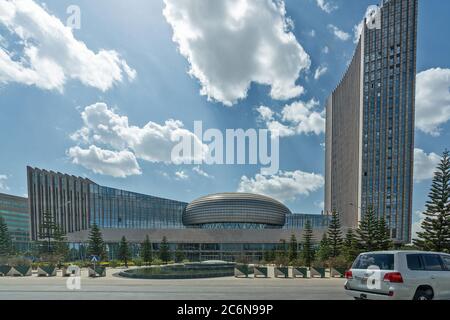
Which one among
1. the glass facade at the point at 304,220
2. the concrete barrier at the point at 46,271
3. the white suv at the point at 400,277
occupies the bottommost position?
the glass facade at the point at 304,220

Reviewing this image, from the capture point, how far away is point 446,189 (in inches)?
1177

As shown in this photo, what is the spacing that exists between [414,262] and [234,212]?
83813 millimetres

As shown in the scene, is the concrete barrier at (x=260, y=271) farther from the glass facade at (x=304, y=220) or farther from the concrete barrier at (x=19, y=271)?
the glass facade at (x=304, y=220)

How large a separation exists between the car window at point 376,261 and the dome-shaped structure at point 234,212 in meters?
83.0

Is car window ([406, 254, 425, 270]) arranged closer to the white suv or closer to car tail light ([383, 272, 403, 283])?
the white suv

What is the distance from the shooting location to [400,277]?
704cm

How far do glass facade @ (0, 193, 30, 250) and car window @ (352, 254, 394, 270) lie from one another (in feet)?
402

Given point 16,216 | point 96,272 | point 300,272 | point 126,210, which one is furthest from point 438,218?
point 16,216

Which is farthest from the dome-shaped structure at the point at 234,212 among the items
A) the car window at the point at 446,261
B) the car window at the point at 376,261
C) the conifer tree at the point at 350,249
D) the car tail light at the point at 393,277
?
the car tail light at the point at 393,277

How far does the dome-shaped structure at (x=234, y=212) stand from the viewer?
89750mm
